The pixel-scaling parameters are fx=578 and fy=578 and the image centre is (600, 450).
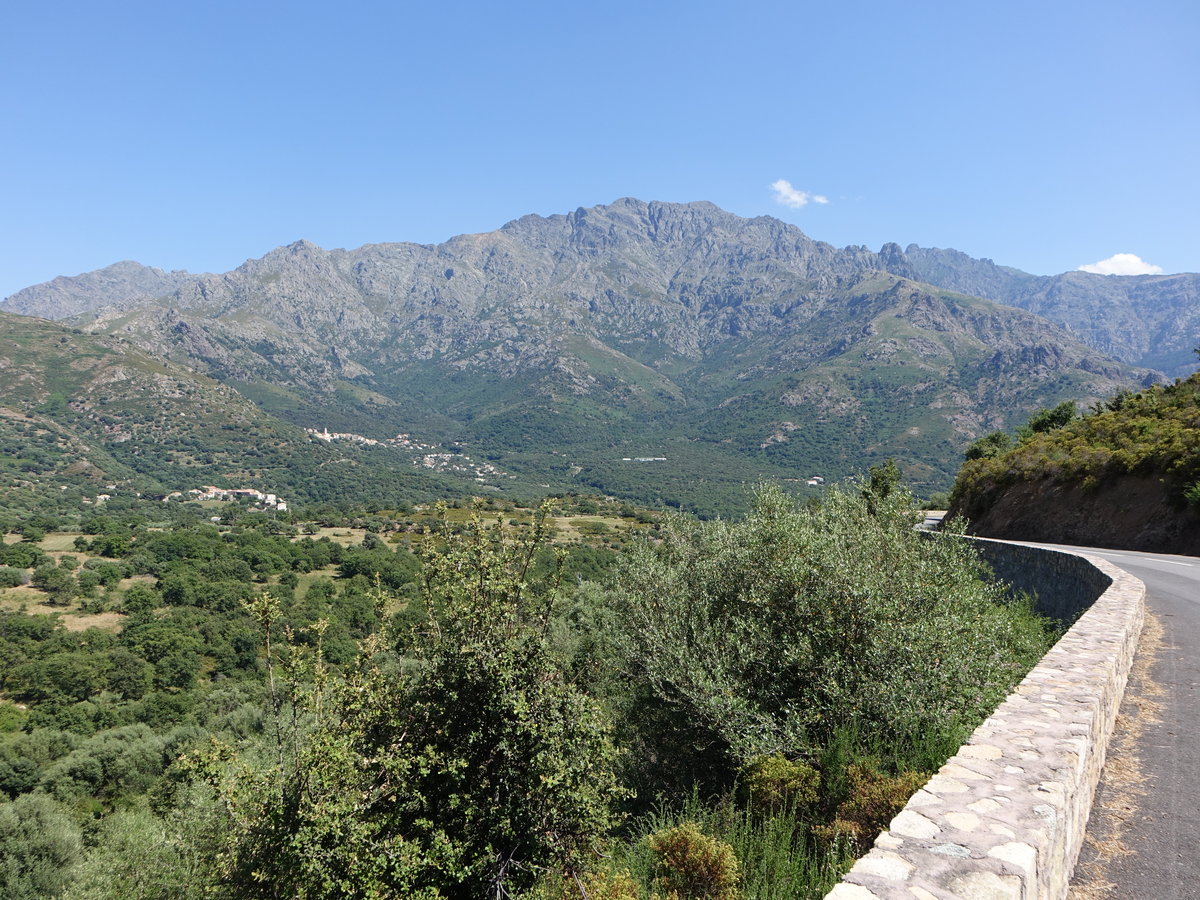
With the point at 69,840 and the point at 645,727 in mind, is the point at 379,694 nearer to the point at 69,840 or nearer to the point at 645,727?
the point at 645,727

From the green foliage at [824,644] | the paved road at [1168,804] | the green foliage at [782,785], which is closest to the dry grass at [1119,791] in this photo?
the paved road at [1168,804]

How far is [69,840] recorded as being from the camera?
22.8 m

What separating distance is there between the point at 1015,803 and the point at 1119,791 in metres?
2.63

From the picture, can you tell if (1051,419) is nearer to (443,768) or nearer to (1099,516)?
(1099,516)

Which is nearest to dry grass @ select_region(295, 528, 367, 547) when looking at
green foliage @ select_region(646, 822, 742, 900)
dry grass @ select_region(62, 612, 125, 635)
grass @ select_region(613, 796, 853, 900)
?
dry grass @ select_region(62, 612, 125, 635)

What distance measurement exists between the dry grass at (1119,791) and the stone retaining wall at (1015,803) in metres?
0.11

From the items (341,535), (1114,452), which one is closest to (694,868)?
(1114,452)

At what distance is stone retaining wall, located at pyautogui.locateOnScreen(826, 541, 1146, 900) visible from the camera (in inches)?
157

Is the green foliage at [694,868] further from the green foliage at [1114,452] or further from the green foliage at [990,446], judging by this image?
the green foliage at [990,446]

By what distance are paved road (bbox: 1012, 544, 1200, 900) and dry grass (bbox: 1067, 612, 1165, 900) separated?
0.03 meters

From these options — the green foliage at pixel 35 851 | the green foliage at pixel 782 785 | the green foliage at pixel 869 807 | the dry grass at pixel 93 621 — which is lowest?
the dry grass at pixel 93 621

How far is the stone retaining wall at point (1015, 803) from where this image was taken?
3986 millimetres

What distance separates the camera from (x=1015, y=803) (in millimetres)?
4918

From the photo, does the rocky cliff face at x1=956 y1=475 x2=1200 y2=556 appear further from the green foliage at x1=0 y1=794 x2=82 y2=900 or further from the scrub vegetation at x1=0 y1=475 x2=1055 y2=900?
the green foliage at x1=0 y1=794 x2=82 y2=900
